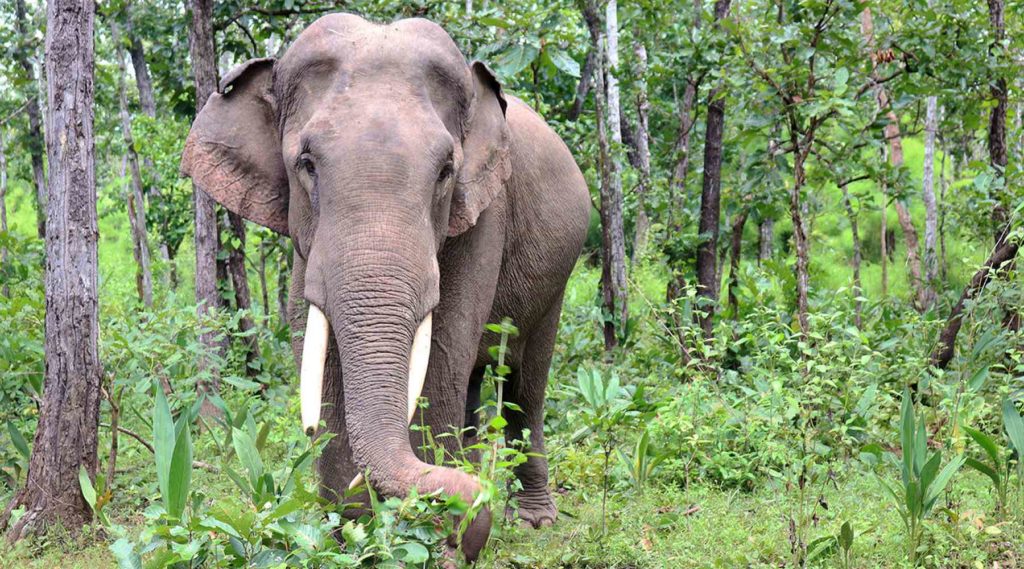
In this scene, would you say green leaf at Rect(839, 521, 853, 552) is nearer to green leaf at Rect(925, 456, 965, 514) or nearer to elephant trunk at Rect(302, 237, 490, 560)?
green leaf at Rect(925, 456, 965, 514)

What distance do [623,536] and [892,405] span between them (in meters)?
2.67

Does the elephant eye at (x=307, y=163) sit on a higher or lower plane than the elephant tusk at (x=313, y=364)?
higher

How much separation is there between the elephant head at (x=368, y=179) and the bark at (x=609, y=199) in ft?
14.3

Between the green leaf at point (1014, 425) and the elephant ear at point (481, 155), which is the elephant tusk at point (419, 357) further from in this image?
the green leaf at point (1014, 425)

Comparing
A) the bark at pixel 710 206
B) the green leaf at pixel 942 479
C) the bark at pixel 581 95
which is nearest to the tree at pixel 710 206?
the bark at pixel 710 206

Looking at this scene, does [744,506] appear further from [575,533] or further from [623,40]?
[623,40]

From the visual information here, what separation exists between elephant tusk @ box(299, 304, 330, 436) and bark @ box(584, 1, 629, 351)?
538cm

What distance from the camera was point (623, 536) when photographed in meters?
5.41

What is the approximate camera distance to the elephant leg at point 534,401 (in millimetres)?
6363

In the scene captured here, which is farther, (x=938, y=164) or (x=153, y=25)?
(x=938, y=164)

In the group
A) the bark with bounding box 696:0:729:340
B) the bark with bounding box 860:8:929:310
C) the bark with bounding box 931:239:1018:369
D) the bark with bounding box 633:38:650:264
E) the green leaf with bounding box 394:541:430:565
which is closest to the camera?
the green leaf with bounding box 394:541:430:565

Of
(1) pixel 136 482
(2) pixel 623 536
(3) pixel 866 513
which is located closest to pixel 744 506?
(3) pixel 866 513

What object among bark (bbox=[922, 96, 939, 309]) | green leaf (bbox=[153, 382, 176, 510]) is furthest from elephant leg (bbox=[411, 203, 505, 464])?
bark (bbox=[922, 96, 939, 309])

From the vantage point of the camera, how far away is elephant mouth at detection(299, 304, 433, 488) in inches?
168
